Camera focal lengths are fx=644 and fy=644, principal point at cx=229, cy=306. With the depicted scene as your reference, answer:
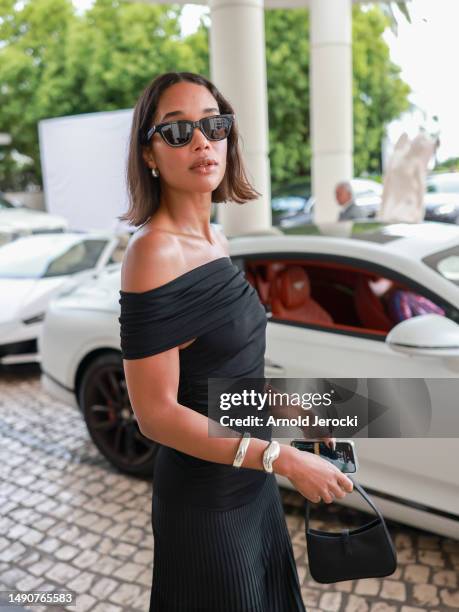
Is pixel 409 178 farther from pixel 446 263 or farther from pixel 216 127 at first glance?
pixel 216 127

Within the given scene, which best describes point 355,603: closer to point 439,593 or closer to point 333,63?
point 439,593

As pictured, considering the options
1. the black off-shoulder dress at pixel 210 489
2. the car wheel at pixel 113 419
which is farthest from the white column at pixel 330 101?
the black off-shoulder dress at pixel 210 489

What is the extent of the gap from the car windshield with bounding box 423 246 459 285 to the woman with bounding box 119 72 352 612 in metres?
1.33

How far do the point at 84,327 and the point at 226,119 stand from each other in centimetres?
261

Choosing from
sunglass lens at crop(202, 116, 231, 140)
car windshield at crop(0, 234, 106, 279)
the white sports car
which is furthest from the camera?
car windshield at crop(0, 234, 106, 279)

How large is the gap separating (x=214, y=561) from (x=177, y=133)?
0.93m

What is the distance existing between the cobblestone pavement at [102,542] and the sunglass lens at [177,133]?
2.00 meters

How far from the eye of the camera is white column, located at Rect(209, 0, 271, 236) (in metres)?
6.76

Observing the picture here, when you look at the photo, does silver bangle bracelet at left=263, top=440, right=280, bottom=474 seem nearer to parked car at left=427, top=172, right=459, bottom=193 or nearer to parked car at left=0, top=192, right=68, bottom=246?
parked car at left=0, top=192, right=68, bottom=246

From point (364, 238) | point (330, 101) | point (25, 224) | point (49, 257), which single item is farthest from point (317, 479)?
point (25, 224)

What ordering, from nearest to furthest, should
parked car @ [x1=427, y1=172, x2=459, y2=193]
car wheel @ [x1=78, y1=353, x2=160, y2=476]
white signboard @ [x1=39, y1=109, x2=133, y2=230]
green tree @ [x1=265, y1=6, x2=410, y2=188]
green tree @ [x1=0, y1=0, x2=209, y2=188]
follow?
car wheel @ [x1=78, y1=353, x2=160, y2=476] < white signboard @ [x1=39, y1=109, x2=133, y2=230] < parked car @ [x1=427, y1=172, x2=459, y2=193] < green tree @ [x1=0, y1=0, x2=209, y2=188] < green tree @ [x1=265, y1=6, x2=410, y2=188]

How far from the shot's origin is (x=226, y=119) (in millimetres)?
1369

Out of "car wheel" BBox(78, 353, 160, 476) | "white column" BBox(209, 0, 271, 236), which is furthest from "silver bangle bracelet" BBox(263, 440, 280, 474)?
"white column" BBox(209, 0, 271, 236)

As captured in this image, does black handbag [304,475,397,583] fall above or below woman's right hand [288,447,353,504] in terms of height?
below
